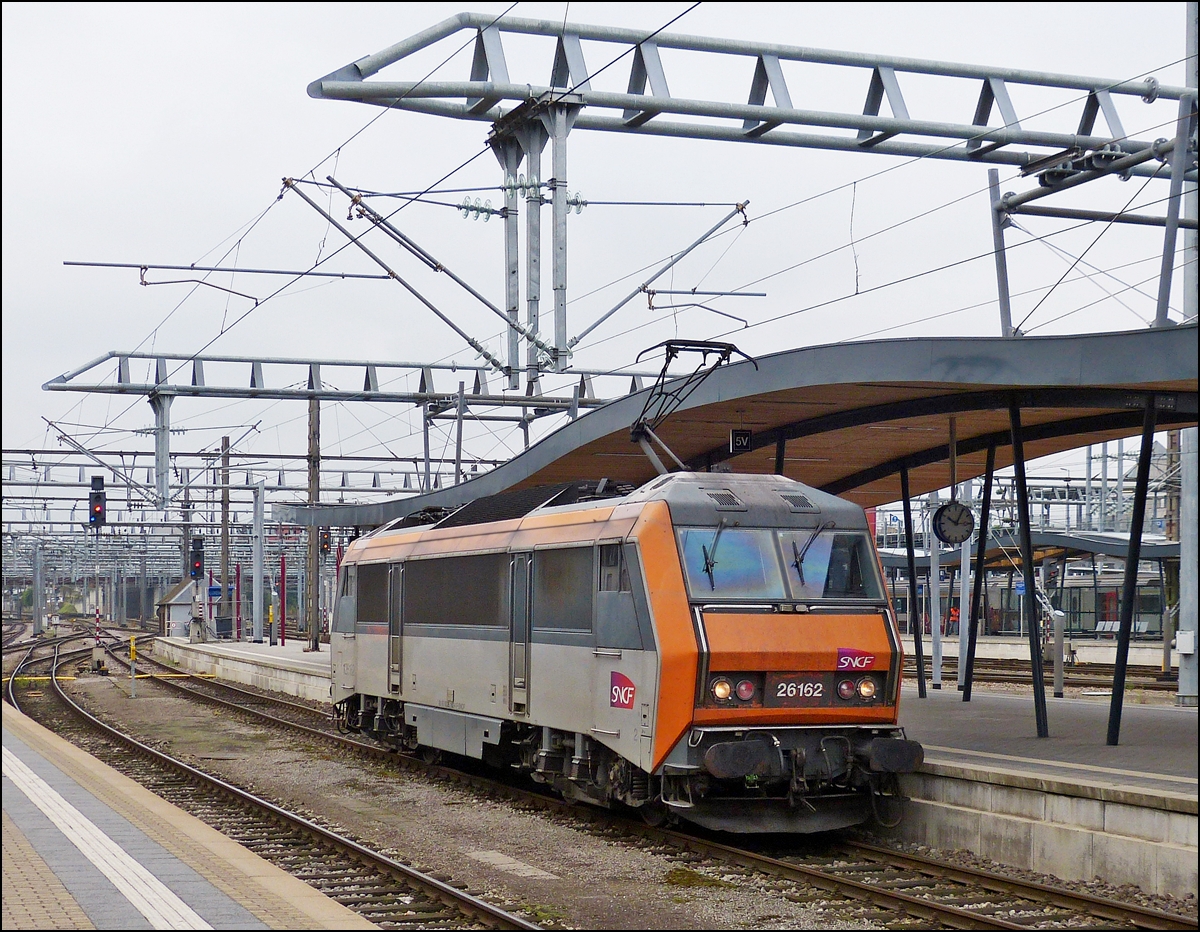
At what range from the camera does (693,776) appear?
Answer: 38.2ft

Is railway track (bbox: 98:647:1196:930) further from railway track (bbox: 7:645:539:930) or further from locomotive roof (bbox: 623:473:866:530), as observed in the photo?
locomotive roof (bbox: 623:473:866:530)

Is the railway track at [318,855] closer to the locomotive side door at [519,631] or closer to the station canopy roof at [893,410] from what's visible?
the locomotive side door at [519,631]

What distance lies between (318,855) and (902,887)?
5088 millimetres

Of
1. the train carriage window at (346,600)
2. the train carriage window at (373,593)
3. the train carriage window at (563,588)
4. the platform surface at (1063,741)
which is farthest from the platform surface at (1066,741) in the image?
the train carriage window at (346,600)

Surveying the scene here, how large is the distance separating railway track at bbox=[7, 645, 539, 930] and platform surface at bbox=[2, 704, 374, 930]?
34.4 inches

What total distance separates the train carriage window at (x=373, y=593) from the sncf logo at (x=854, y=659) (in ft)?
26.8

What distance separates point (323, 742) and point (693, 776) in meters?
11.5

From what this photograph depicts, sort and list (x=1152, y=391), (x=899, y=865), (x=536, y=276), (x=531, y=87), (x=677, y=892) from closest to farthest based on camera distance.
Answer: (x=677, y=892) < (x=899, y=865) < (x=1152, y=391) < (x=531, y=87) < (x=536, y=276)

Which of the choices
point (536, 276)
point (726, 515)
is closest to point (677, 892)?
point (726, 515)

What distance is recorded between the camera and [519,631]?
14305 millimetres

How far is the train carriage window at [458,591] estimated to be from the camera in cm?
1490

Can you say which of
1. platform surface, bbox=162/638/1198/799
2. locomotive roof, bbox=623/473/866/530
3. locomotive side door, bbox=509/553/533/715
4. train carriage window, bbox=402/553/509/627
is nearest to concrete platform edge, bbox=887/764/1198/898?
platform surface, bbox=162/638/1198/799

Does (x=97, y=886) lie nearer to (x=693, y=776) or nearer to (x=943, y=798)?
(x=693, y=776)

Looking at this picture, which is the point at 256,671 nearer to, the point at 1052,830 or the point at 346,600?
the point at 346,600
